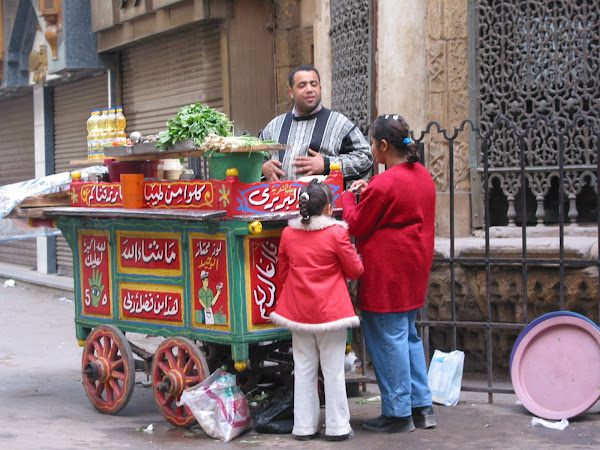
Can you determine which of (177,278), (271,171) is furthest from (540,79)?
(177,278)

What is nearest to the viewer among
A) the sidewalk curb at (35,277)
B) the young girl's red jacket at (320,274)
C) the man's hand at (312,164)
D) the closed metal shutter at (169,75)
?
the young girl's red jacket at (320,274)

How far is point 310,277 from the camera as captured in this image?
468 centimetres

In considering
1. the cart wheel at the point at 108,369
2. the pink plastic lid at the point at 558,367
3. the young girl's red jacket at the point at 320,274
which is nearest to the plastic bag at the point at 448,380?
the pink plastic lid at the point at 558,367

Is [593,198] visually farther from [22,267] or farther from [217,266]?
[22,267]

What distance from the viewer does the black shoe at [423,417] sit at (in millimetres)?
5082

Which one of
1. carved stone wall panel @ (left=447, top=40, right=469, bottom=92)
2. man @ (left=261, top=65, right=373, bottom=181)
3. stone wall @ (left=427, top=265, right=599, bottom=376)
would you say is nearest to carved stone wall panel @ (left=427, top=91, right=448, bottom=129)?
carved stone wall panel @ (left=447, top=40, right=469, bottom=92)

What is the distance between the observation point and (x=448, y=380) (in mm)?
5676

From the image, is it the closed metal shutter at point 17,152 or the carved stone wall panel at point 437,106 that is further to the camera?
the closed metal shutter at point 17,152

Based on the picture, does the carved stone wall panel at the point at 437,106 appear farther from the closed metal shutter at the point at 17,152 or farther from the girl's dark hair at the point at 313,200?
the closed metal shutter at the point at 17,152

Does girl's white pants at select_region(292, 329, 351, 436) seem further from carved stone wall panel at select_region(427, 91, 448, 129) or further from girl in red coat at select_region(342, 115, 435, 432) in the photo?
carved stone wall panel at select_region(427, 91, 448, 129)

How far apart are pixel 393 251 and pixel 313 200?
1.72 feet

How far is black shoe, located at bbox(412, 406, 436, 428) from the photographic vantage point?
200 inches

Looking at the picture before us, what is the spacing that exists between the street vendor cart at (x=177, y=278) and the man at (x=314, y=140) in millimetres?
334

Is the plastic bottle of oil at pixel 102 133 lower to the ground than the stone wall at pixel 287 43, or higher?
lower
